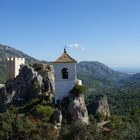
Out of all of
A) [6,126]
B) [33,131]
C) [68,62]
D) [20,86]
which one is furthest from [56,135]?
[20,86]

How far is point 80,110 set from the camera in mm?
45094

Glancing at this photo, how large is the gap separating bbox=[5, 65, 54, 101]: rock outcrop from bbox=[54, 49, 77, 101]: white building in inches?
203

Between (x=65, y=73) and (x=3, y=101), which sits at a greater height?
(x=65, y=73)

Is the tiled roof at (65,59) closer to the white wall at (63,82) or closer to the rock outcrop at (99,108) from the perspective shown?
the white wall at (63,82)

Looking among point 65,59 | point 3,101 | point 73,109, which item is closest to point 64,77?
point 65,59

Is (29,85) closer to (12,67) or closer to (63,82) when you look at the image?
(63,82)

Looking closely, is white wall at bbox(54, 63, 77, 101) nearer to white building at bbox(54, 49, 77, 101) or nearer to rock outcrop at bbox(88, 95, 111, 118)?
white building at bbox(54, 49, 77, 101)

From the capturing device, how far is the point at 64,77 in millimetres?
45844

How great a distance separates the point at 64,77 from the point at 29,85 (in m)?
9.03

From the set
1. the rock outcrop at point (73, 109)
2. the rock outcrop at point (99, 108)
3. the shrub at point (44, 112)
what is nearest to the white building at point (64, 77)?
the rock outcrop at point (73, 109)

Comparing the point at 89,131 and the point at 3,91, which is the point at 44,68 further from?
the point at 89,131

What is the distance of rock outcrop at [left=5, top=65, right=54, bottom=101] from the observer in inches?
2051

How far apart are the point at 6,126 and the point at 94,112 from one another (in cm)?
1246

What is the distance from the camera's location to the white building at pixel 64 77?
45.5 metres
